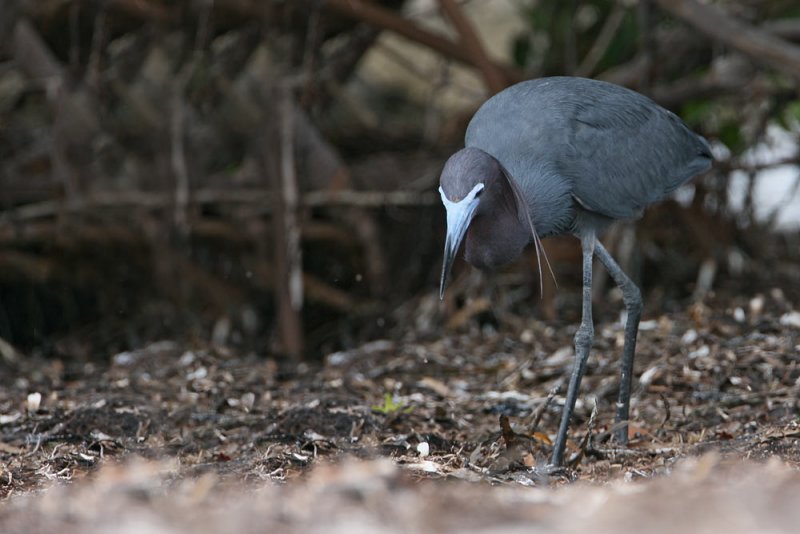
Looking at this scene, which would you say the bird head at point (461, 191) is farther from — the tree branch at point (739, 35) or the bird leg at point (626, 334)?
the tree branch at point (739, 35)

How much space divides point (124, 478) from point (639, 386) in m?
3.10

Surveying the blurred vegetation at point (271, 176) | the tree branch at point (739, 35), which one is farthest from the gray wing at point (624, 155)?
the blurred vegetation at point (271, 176)

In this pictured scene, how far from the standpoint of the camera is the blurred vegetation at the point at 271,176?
6379 millimetres

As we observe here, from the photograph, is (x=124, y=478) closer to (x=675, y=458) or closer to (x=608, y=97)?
(x=675, y=458)

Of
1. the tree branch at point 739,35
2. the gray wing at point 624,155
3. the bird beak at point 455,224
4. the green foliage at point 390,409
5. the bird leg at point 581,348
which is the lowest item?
the green foliage at point 390,409

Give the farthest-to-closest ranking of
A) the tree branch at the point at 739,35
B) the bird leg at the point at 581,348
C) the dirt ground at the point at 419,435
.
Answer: the tree branch at the point at 739,35, the bird leg at the point at 581,348, the dirt ground at the point at 419,435

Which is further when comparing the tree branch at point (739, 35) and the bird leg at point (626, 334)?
the tree branch at point (739, 35)

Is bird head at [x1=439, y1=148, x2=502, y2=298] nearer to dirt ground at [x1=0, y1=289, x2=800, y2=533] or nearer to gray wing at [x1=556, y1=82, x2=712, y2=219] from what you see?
gray wing at [x1=556, y1=82, x2=712, y2=219]

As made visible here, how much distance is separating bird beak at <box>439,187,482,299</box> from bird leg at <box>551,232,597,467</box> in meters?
0.73

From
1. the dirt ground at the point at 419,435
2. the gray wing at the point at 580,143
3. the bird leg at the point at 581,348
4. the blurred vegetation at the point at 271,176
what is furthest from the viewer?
the blurred vegetation at the point at 271,176

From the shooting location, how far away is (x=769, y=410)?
417cm

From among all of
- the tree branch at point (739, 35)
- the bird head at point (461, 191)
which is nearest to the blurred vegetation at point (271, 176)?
the tree branch at point (739, 35)

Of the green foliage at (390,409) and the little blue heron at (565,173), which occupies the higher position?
the little blue heron at (565,173)

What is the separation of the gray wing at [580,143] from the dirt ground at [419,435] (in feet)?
2.79
